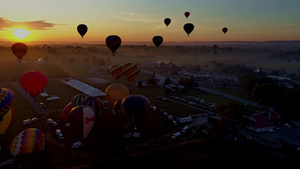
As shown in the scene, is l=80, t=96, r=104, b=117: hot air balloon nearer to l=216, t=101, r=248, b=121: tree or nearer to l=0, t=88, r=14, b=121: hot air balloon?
l=0, t=88, r=14, b=121: hot air balloon

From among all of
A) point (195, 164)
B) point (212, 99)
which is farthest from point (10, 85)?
point (195, 164)

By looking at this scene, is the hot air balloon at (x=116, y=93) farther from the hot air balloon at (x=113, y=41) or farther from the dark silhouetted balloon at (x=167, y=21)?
the dark silhouetted balloon at (x=167, y=21)

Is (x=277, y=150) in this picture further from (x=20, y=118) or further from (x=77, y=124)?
(x=20, y=118)

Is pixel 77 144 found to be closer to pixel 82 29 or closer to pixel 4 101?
pixel 4 101

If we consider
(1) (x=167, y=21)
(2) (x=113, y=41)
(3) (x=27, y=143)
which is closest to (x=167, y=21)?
(1) (x=167, y=21)

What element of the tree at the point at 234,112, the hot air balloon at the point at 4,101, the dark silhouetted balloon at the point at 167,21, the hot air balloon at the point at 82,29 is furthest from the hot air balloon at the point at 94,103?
the dark silhouetted balloon at the point at 167,21

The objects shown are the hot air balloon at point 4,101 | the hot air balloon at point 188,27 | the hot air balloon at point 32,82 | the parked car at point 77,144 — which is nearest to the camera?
the hot air balloon at point 4,101
